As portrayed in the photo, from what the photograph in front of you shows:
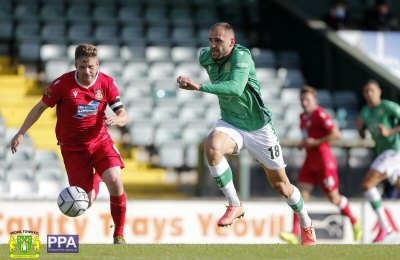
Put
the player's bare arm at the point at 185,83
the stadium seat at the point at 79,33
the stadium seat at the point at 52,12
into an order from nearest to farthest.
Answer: the player's bare arm at the point at 185,83 < the stadium seat at the point at 79,33 < the stadium seat at the point at 52,12

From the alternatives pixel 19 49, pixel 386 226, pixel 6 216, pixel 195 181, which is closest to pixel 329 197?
pixel 386 226

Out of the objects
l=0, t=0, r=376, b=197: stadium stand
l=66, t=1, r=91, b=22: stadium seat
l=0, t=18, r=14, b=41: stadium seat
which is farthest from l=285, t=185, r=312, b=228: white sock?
l=66, t=1, r=91, b=22: stadium seat

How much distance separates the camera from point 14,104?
19141mm

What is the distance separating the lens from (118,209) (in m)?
11.3

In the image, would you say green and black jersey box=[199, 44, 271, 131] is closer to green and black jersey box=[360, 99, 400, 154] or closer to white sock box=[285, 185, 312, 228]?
white sock box=[285, 185, 312, 228]

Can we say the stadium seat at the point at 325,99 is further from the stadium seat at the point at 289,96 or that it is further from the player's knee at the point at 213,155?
the player's knee at the point at 213,155

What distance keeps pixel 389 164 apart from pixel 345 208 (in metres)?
0.88

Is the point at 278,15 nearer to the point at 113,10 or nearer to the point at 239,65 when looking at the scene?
the point at 113,10

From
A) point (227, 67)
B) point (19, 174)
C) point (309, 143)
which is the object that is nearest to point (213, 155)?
point (227, 67)

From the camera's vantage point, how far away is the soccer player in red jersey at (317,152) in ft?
50.9

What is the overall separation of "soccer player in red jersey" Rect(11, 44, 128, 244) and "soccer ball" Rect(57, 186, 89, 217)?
0.39 meters

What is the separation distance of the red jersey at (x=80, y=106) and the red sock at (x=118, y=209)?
1.90 feet

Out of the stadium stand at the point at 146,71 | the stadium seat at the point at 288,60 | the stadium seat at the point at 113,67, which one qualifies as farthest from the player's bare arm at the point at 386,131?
the stadium seat at the point at 288,60

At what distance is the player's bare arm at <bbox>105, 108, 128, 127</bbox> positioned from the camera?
1046 centimetres
